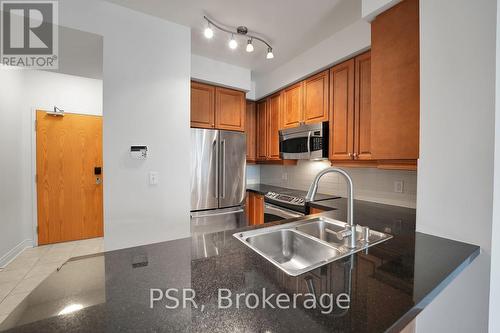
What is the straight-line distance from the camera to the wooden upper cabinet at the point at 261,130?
3.27 m

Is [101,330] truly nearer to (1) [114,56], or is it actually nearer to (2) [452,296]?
(2) [452,296]

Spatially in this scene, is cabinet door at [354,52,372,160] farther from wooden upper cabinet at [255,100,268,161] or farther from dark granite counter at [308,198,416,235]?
wooden upper cabinet at [255,100,268,161]

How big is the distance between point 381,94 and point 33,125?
439cm

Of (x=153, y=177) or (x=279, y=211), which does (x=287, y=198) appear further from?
(x=153, y=177)

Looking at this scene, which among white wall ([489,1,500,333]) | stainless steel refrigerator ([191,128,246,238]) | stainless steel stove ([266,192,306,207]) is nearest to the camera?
white wall ([489,1,500,333])

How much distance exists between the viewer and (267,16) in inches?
73.6

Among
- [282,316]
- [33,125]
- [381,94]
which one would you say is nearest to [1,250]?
[33,125]

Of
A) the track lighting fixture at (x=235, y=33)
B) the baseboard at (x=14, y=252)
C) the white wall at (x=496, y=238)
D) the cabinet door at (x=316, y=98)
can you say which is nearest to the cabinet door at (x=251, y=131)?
the cabinet door at (x=316, y=98)

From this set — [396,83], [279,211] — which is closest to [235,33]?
[396,83]

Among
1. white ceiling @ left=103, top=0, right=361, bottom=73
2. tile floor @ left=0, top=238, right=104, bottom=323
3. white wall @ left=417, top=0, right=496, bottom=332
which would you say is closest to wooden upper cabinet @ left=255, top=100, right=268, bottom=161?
white ceiling @ left=103, top=0, right=361, bottom=73

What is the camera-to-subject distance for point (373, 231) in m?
1.20

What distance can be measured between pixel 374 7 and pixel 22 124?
14.5 feet

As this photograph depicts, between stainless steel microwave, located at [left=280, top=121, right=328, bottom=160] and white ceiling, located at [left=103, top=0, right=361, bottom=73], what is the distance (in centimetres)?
94

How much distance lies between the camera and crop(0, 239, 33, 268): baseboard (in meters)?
2.49
